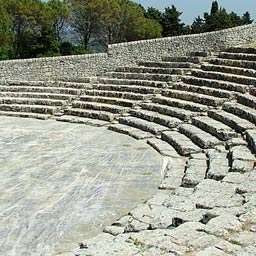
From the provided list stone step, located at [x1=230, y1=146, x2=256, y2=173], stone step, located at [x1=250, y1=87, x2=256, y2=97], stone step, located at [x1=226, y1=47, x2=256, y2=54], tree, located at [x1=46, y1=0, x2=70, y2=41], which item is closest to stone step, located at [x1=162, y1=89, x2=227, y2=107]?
stone step, located at [x1=250, y1=87, x2=256, y2=97]

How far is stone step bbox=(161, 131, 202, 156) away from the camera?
33.6 ft

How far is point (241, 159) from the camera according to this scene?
8453 millimetres

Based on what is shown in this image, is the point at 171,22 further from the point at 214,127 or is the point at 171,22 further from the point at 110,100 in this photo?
the point at 214,127

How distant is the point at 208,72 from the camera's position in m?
15.0

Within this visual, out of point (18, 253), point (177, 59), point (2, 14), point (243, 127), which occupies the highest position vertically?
point (2, 14)

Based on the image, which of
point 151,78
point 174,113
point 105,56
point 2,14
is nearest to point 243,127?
point 174,113

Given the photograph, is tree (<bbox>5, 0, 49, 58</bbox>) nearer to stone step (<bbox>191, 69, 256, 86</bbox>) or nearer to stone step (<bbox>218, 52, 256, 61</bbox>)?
stone step (<bbox>218, 52, 256, 61</bbox>)

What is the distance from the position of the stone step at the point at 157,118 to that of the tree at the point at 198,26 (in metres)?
26.6

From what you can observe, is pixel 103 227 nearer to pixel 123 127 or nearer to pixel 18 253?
pixel 18 253

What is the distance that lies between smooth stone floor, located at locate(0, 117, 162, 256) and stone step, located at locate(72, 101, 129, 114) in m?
1.10

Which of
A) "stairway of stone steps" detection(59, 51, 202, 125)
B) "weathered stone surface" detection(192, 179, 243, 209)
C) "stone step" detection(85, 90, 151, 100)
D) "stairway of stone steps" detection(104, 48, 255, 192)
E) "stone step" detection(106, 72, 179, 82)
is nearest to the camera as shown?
"weathered stone surface" detection(192, 179, 243, 209)

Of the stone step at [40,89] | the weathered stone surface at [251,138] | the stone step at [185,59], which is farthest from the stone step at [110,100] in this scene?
the weathered stone surface at [251,138]

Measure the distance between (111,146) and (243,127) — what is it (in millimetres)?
2818

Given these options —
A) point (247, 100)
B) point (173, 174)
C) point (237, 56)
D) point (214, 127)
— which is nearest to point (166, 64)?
point (237, 56)
